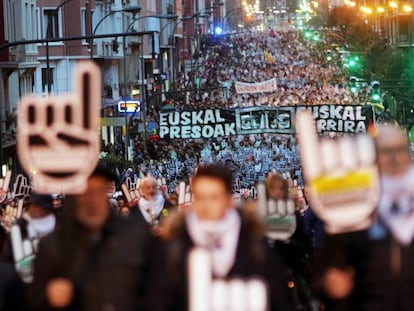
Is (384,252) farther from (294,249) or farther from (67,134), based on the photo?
(294,249)

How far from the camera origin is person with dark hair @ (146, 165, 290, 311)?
7.25 m

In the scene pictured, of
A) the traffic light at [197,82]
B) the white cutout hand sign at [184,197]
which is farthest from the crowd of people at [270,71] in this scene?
the white cutout hand sign at [184,197]

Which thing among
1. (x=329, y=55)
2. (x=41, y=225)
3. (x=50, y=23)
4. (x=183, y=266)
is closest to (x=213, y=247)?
(x=183, y=266)

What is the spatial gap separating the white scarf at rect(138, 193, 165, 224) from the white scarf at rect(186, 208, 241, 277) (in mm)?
6021

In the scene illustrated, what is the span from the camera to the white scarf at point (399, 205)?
7.54 metres

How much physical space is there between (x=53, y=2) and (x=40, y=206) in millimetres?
48627

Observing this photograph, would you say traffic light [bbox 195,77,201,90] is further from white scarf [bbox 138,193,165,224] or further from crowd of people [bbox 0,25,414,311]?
crowd of people [bbox 0,25,414,311]

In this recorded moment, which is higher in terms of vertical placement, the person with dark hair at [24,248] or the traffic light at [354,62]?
the traffic light at [354,62]

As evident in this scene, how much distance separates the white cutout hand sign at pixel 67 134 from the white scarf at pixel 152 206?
5.13 metres

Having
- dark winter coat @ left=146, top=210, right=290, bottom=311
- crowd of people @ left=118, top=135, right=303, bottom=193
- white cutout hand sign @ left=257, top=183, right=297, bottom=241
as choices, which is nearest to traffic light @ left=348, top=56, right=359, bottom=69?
crowd of people @ left=118, top=135, right=303, bottom=193

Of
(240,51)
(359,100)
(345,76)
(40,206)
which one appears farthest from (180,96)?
(40,206)

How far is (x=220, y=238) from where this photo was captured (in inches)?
286

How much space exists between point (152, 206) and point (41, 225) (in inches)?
143

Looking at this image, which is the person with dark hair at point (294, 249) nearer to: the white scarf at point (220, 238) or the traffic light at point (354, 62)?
the white scarf at point (220, 238)
